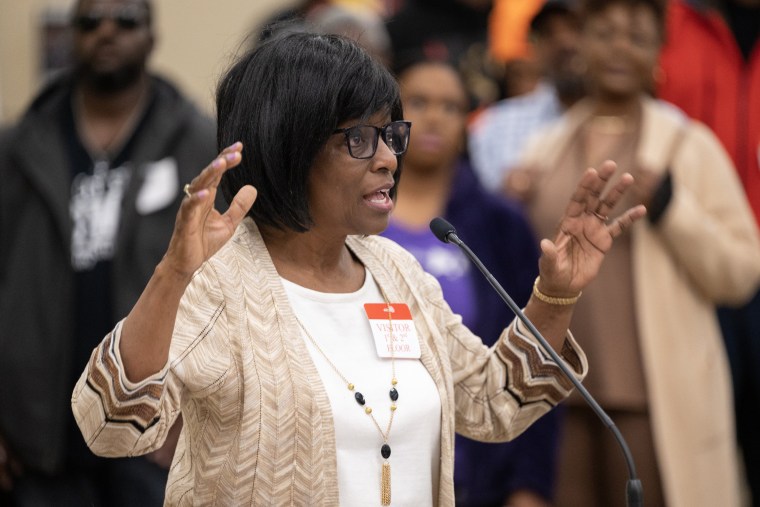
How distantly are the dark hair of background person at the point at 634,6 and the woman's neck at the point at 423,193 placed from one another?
83cm

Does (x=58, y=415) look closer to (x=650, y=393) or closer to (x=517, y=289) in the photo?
(x=517, y=289)

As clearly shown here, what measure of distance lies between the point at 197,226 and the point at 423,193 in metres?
2.33

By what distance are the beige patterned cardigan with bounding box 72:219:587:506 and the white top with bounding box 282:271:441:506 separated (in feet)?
0.12

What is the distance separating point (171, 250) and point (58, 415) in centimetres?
225

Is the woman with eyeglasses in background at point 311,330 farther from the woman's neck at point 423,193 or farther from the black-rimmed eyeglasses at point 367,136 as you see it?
the woman's neck at point 423,193

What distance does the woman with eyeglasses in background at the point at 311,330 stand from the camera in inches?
94.0

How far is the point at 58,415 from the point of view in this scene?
440cm

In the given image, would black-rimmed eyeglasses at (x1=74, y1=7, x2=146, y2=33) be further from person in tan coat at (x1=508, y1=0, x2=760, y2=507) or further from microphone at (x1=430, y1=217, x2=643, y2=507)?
microphone at (x1=430, y1=217, x2=643, y2=507)

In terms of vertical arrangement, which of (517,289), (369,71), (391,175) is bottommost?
(517,289)

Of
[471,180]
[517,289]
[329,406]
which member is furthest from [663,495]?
[329,406]

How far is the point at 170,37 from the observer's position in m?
7.90

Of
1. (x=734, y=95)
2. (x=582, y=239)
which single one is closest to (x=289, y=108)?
(x=582, y=239)

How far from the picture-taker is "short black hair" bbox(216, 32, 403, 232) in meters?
2.67

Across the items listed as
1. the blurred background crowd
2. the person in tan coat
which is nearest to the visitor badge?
the blurred background crowd
